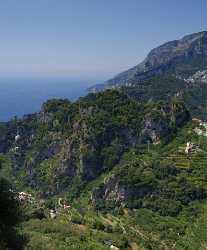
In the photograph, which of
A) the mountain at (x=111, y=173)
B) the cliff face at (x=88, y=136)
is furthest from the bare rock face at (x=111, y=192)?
the cliff face at (x=88, y=136)

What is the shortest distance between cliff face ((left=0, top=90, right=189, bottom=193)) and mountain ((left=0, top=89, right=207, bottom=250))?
0.20 metres

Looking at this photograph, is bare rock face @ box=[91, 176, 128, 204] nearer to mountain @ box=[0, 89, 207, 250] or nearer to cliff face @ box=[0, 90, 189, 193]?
mountain @ box=[0, 89, 207, 250]

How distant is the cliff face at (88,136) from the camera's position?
356 ft

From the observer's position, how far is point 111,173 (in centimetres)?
9781

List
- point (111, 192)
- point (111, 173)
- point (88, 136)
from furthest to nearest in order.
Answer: point (88, 136) → point (111, 173) → point (111, 192)

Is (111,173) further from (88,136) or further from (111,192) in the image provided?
(88,136)

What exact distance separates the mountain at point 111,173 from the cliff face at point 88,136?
20cm

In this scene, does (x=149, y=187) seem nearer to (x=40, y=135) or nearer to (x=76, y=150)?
(x=76, y=150)

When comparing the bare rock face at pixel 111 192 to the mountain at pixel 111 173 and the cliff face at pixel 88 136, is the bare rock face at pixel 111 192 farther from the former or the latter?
the cliff face at pixel 88 136

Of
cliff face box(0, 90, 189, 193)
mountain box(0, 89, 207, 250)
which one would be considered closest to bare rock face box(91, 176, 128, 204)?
mountain box(0, 89, 207, 250)

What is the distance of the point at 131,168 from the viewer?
96000 mm

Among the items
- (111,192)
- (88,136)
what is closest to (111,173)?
(111,192)

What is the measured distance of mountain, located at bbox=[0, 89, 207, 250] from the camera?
244 ft

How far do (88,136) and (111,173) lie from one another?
45.6 ft
